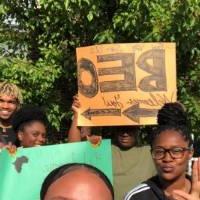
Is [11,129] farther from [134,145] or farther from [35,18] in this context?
[35,18]

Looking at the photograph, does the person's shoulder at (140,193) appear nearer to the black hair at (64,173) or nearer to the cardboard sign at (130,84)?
the black hair at (64,173)

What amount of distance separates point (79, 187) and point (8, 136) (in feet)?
9.62

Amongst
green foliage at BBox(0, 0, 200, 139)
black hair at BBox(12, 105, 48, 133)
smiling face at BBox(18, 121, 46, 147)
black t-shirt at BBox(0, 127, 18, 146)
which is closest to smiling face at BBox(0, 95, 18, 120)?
black t-shirt at BBox(0, 127, 18, 146)

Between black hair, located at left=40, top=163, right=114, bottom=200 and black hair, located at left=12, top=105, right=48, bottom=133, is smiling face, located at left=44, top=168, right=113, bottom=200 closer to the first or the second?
black hair, located at left=40, top=163, right=114, bottom=200

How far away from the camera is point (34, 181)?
153 inches

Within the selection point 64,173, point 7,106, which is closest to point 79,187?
point 64,173

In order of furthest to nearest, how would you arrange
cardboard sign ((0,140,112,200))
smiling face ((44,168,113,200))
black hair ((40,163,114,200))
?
cardboard sign ((0,140,112,200))
black hair ((40,163,114,200))
smiling face ((44,168,113,200))

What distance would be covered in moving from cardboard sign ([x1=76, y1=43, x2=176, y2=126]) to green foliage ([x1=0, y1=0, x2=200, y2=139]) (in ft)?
1.74

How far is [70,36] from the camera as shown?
6238mm

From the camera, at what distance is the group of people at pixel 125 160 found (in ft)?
5.23

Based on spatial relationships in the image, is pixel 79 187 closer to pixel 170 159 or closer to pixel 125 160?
pixel 170 159

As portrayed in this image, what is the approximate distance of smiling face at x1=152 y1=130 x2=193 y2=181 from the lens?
303 cm

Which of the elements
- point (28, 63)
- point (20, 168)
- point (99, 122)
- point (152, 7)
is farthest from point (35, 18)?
point (20, 168)

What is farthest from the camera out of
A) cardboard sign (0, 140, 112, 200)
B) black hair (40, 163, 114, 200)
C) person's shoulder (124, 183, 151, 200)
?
cardboard sign (0, 140, 112, 200)
